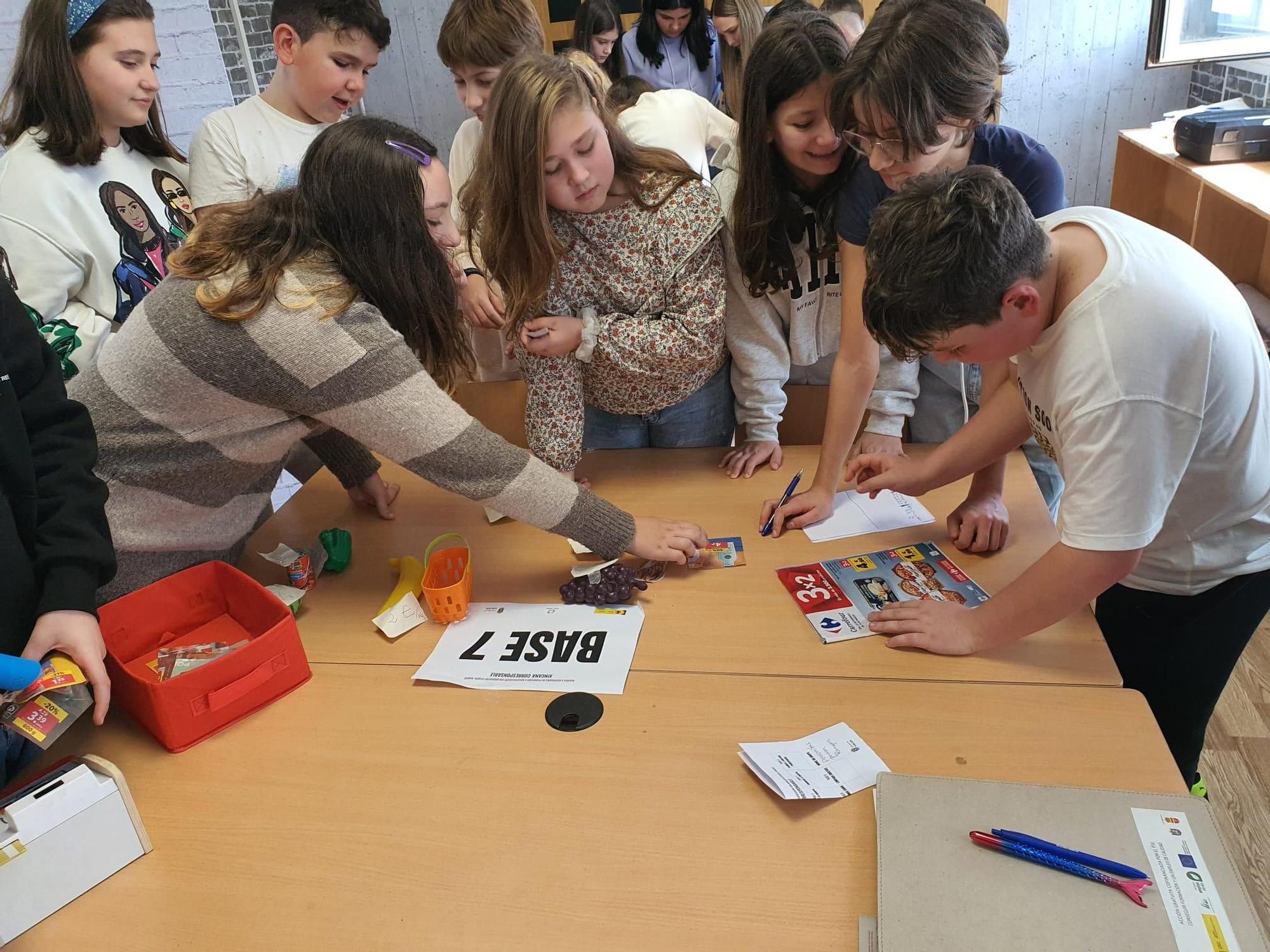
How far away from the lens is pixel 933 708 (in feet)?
3.47

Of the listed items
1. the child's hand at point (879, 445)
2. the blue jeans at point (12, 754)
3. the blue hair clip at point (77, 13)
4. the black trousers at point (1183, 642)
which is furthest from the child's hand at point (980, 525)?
the blue hair clip at point (77, 13)

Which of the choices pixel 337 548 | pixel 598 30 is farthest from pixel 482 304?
pixel 598 30

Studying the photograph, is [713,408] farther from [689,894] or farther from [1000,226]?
[689,894]

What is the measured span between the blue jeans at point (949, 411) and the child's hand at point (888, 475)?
36cm

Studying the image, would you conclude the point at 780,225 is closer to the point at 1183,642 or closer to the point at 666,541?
the point at 666,541

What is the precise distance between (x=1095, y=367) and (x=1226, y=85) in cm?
371

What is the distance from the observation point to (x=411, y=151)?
124 cm

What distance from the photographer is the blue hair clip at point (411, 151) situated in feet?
4.00

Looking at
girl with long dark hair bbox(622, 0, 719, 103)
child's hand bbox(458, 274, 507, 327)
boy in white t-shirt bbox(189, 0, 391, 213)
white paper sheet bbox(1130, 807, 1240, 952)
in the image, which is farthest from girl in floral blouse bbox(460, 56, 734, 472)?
girl with long dark hair bbox(622, 0, 719, 103)

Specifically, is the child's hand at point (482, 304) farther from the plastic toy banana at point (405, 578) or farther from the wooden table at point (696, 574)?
the plastic toy banana at point (405, 578)

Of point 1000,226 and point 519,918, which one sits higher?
point 1000,226

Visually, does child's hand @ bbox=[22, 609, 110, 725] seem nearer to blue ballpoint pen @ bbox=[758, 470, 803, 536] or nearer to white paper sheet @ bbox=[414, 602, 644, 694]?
white paper sheet @ bbox=[414, 602, 644, 694]

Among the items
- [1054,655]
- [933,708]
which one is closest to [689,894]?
[933,708]

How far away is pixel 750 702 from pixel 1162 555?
1.98 ft
